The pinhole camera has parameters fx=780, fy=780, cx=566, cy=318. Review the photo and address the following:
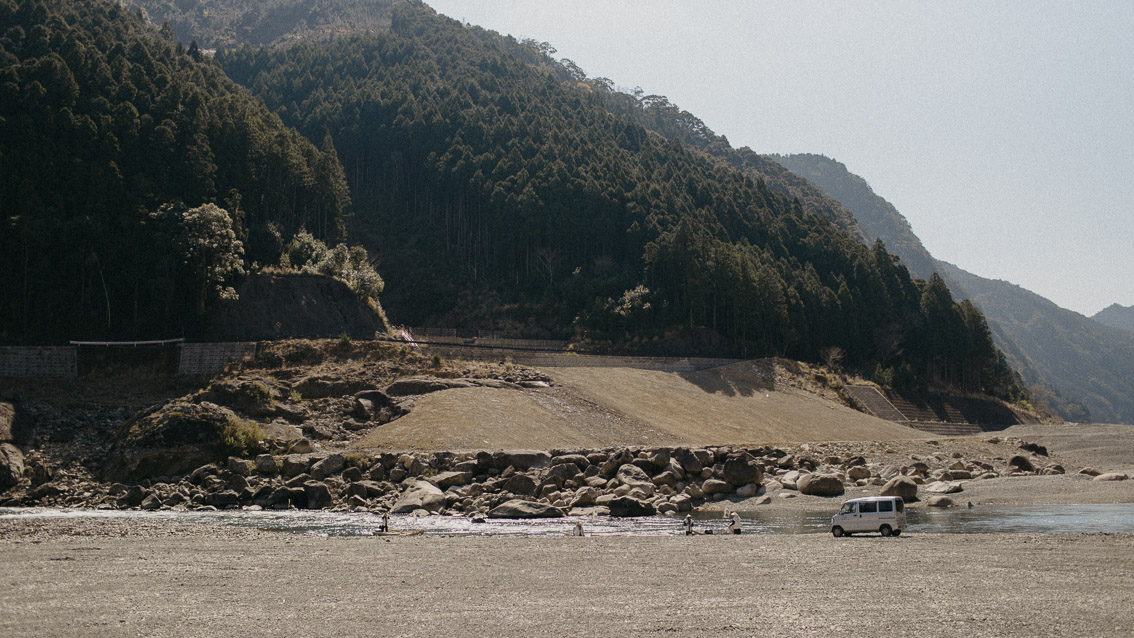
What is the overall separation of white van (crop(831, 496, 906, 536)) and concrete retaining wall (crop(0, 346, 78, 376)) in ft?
160

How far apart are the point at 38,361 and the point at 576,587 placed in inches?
1936

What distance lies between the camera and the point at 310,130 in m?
124

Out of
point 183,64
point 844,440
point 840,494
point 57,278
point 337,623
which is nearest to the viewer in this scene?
point 337,623

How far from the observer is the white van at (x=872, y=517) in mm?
23641

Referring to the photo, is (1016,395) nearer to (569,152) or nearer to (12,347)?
(569,152)

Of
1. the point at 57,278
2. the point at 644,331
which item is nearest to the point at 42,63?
the point at 57,278

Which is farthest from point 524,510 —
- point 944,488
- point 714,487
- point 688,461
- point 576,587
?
point 944,488

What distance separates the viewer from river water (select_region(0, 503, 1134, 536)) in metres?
24.5

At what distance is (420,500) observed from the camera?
107 feet

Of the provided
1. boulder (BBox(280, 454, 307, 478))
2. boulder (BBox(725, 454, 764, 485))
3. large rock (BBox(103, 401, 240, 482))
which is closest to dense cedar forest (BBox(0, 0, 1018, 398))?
large rock (BBox(103, 401, 240, 482))

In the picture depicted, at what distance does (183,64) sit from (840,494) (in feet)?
293

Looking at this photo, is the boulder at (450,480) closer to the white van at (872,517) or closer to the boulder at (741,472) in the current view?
the boulder at (741,472)

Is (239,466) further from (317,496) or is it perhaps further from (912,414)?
(912,414)

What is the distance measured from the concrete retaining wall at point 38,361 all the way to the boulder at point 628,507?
39.6 m
